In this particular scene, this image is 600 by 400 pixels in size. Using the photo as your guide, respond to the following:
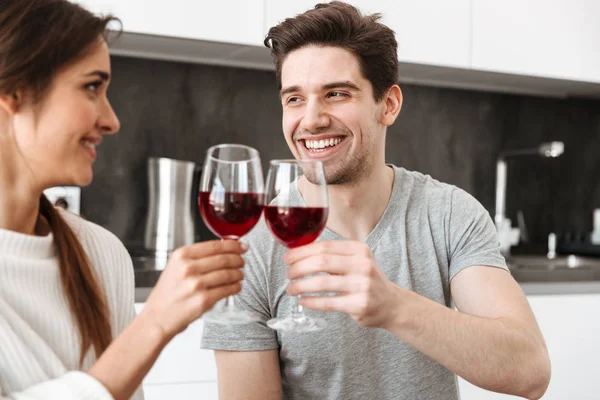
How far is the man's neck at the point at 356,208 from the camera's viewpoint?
1525 mm

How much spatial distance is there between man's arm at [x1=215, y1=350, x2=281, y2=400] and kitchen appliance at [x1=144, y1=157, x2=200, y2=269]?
1.19 m

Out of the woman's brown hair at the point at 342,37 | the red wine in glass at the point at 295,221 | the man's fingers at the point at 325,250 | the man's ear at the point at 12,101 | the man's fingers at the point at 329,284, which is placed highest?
the woman's brown hair at the point at 342,37

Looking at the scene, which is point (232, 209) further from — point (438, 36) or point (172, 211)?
point (438, 36)

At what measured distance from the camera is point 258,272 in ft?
4.69

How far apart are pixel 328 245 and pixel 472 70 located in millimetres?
2115

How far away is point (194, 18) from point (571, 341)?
1.84 metres

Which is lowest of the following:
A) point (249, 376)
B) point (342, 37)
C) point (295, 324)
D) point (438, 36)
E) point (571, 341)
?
point (571, 341)

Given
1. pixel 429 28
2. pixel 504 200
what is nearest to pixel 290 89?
pixel 429 28

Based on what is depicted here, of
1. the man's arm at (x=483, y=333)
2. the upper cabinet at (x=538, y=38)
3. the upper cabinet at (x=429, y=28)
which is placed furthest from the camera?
the upper cabinet at (x=538, y=38)

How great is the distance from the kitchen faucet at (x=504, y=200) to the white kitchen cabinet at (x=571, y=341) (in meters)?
0.46

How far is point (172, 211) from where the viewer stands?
255 centimetres

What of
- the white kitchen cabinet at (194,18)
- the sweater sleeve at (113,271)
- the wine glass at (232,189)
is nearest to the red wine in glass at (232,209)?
the wine glass at (232,189)

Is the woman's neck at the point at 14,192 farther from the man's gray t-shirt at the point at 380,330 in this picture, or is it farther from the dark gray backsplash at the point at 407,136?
the dark gray backsplash at the point at 407,136

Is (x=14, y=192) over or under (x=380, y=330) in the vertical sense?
over
